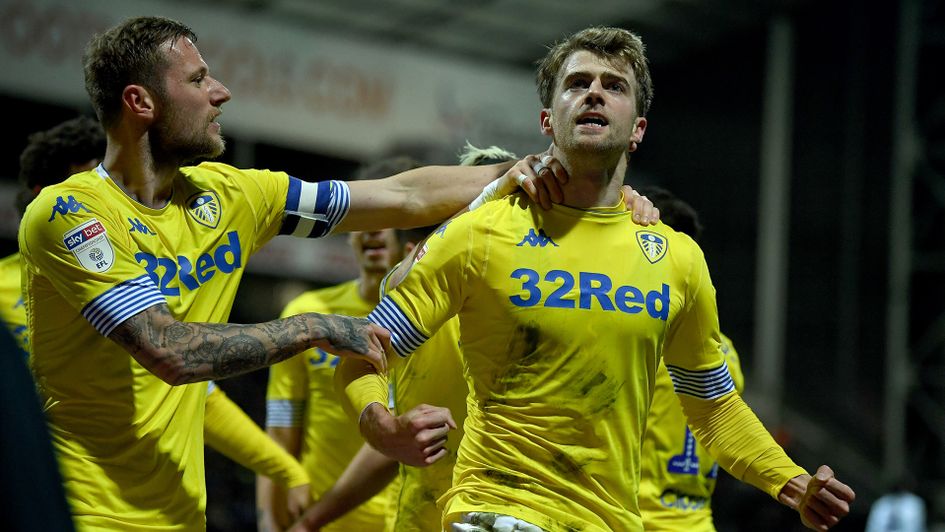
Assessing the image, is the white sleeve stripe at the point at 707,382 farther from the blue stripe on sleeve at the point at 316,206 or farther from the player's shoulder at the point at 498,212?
the blue stripe on sleeve at the point at 316,206

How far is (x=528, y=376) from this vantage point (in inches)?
125

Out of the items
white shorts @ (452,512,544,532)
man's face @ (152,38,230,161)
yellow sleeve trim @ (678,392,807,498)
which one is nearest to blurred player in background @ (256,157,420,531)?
man's face @ (152,38,230,161)

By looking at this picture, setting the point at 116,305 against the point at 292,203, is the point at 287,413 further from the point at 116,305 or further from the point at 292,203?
the point at 116,305

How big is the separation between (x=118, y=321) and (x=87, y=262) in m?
0.19

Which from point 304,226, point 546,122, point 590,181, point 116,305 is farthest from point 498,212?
point 116,305

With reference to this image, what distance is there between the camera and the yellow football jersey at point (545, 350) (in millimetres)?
3117

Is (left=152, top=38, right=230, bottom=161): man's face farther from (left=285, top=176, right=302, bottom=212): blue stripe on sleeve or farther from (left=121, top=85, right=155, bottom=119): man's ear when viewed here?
(left=285, top=176, right=302, bottom=212): blue stripe on sleeve

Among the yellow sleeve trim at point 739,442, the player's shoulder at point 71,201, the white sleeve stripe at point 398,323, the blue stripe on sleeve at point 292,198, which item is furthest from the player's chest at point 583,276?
the player's shoulder at point 71,201

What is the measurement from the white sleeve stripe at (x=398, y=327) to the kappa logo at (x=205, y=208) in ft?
2.05

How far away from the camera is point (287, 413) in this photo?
196 inches

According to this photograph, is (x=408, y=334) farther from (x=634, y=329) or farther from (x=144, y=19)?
(x=144, y=19)

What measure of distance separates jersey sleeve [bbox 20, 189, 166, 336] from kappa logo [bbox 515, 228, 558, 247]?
3.34 ft

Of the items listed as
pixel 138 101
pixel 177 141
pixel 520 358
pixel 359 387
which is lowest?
pixel 359 387

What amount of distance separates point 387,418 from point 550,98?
1147 mm
